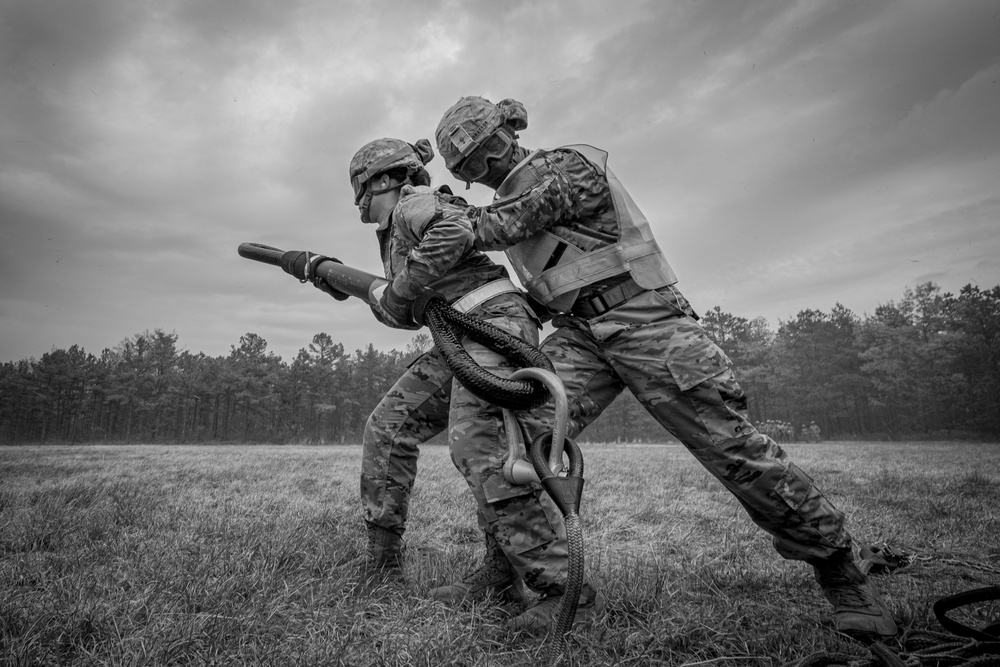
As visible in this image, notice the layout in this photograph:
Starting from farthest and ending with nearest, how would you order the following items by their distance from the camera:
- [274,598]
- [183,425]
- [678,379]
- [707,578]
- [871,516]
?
[183,425] < [871,516] < [707,578] < [678,379] < [274,598]

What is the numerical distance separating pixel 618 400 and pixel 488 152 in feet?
178

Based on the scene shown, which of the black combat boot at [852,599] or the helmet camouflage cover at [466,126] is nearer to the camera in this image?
the black combat boot at [852,599]

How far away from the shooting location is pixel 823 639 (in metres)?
2.34

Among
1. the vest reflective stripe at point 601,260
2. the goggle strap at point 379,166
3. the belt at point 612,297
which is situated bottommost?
the belt at point 612,297

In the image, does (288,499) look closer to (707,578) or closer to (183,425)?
(707,578)

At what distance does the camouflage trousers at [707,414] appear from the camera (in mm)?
2637

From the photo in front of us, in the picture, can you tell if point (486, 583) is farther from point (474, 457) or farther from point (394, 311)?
point (394, 311)

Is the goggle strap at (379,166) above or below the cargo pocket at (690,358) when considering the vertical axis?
above

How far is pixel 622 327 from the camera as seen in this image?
2.88m

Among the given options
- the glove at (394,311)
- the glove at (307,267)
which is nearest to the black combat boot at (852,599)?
the glove at (394,311)

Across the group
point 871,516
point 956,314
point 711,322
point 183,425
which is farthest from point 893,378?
point 183,425

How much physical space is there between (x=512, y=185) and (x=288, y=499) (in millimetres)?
4624

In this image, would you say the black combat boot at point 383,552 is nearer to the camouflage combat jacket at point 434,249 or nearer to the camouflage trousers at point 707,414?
the camouflage trousers at point 707,414

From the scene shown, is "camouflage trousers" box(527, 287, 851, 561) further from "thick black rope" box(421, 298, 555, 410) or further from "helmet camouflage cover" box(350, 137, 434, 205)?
"helmet camouflage cover" box(350, 137, 434, 205)
